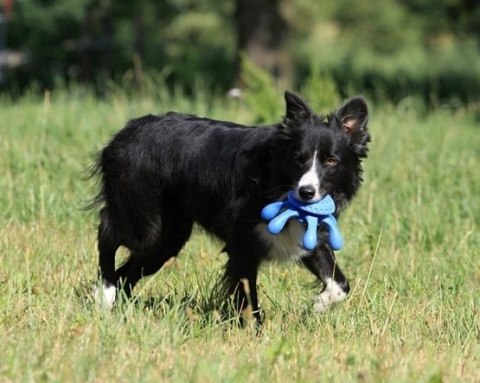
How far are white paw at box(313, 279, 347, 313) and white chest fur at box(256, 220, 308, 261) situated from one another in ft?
0.86

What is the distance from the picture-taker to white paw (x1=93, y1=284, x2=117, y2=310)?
5137mm

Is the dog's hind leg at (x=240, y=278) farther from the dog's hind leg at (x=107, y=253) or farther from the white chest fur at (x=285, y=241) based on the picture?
the dog's hind leg at (x=107, y=253)

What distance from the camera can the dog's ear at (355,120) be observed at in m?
5.66

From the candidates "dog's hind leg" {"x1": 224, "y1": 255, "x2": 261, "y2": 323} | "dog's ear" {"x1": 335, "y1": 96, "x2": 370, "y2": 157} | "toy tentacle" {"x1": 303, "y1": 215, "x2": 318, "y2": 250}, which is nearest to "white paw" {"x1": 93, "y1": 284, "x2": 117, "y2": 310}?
"dog's hind leg" {"x1": 224, "y1": 255, "x2": 261, "y2": 323}

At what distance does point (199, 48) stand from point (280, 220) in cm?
2255

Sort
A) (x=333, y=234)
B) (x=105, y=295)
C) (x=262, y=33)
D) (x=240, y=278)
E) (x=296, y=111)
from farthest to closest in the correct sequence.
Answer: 1. (x=262, y=33)
2. (x=105, y=295)
3. (x=240, y=278)
4. (x=296, y=111)
5. (x=333, y=234)

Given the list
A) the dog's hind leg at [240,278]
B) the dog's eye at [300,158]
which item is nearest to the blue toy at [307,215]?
the dog's eye at [300,158]

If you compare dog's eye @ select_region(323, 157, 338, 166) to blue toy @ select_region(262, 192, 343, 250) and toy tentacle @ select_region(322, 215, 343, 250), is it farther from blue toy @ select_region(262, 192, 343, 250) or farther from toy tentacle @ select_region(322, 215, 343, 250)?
toy tentacle @ select_region(322, 215, 343, 250)

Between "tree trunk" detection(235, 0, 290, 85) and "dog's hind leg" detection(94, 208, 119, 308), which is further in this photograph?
"tree trunk" detection(235, 0, 290, 85)

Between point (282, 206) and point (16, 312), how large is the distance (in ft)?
5.02

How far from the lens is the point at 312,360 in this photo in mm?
4547

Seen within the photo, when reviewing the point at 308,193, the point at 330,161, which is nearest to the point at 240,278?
the point at 308,193

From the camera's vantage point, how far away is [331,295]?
5836mm

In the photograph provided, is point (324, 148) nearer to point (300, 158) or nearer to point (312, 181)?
point (300, 158)
